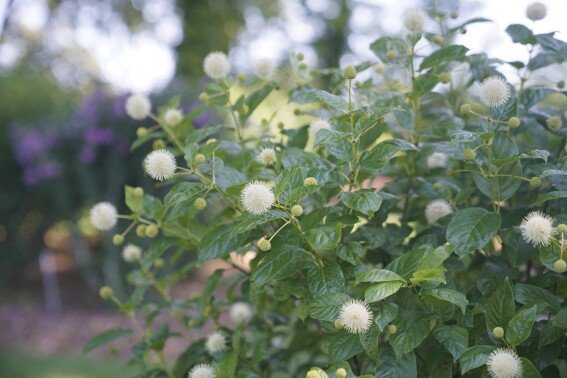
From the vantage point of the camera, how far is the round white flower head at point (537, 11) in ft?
4.08

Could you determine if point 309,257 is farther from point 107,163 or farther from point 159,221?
point 107,163

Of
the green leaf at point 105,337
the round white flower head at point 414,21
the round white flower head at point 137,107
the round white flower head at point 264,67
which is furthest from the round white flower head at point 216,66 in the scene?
the green leaf at point 105,337

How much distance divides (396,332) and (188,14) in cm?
887

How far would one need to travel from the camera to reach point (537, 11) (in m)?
1.24

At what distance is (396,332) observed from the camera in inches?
35.8

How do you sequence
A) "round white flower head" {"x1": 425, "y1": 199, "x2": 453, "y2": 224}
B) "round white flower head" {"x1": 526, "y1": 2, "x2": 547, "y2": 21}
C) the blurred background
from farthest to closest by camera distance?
the blurred background
"round white flower head" {"x1": 526, "y1": 2, "x2": 547, "y2": 21}
"round white flower head" {"x1": 425, "y1": 199, "x2": 453, "y2": 224}

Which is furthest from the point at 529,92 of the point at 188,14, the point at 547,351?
the point at 188,14

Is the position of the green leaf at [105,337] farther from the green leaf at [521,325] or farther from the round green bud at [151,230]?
the green leaf at [521,325]

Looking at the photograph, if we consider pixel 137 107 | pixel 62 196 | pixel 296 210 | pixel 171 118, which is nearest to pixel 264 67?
pixel 171 118

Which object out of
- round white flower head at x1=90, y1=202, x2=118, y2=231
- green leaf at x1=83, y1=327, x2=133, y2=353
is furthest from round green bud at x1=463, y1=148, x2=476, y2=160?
green leaf at x1=83, y1=327, x2=133, y2=353

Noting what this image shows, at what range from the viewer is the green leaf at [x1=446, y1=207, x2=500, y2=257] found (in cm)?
93

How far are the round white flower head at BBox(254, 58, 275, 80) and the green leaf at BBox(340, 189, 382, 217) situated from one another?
17.7 inches

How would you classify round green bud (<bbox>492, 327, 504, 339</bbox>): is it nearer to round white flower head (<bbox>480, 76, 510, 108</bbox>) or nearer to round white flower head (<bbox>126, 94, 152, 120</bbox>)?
round white flower head (<bbox>480, 76, 510, 108</bbox>)

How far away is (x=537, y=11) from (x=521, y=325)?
29.5 inches
